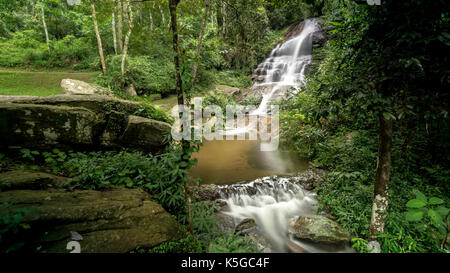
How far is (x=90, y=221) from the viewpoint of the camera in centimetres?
216

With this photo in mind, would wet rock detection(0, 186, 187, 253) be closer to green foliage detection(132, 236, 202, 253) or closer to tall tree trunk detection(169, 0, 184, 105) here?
green foliage detection(132, 236, 202, 253)

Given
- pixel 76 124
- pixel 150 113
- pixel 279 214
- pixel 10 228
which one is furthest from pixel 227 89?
pixel 10 228

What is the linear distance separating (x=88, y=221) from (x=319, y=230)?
406 cm

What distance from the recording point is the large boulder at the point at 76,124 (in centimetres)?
355

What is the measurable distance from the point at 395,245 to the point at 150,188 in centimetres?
426

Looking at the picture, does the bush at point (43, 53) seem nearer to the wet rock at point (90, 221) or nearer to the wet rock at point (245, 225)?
the wet rock at point (90, 221)

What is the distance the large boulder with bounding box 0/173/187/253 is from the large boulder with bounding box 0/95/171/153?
5.55ft

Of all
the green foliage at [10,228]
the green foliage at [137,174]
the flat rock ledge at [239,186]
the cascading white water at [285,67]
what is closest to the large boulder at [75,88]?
the green foliage at [137,174]

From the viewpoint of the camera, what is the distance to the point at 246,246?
269 cm

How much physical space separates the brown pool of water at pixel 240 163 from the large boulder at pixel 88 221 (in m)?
3.31

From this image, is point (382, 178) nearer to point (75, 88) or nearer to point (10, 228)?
point (10, 228)

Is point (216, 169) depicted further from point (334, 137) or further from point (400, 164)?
point (400, 164)

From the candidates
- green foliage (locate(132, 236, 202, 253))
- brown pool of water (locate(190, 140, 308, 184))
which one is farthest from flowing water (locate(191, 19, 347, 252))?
green foliage (locate(132, 236, 202, 253))
